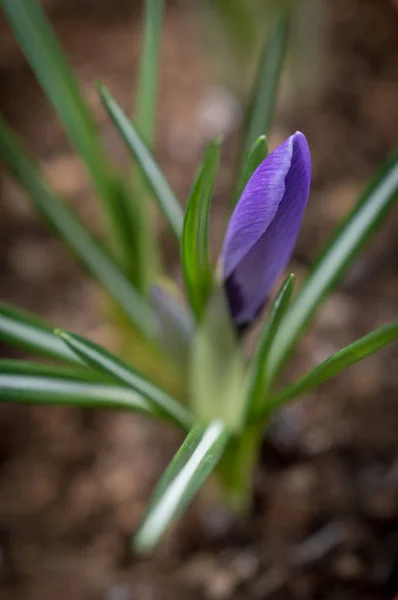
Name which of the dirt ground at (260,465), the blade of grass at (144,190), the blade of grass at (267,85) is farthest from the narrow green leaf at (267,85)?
the dirt ground at (260,465)

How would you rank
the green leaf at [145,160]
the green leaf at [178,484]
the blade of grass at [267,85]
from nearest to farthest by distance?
the green leaf at [178,484]
the green leaf at [145,160]
the blade of grass at [267,85]

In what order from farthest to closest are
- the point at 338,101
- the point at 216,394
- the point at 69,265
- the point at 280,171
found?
1. the point at 338,101
2. the point at 69,265
3. the point at 216,394
4. the point at 280,171

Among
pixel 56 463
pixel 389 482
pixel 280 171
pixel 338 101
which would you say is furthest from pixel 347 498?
pixel 338 101

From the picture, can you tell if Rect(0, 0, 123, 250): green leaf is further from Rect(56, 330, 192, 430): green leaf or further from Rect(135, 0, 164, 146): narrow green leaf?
Rect(56, 330, 192, 430): green leaf

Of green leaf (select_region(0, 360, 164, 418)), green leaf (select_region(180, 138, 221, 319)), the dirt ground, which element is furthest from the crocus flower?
the dirt ground

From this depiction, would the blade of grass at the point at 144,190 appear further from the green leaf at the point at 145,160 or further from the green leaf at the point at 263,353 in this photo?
the green leaf at the point at 263,353

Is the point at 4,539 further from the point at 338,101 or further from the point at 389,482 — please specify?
the point at 338,101
